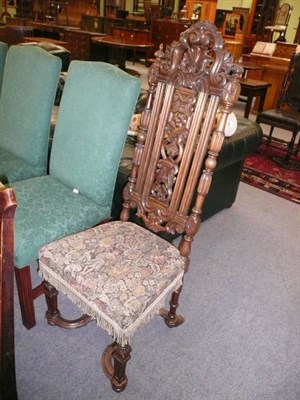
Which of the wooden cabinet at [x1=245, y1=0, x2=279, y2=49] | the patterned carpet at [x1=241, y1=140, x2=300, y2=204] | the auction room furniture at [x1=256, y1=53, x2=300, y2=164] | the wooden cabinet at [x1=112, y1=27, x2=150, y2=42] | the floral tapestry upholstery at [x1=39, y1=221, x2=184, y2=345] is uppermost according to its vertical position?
the wooden cabinet at [x1=245, y1=0, x2=279, y2=49]

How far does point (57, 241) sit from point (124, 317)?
427 millimetres

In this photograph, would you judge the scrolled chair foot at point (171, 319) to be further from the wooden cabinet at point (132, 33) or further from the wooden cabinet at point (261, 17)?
the wooden cabinet at point (261, 17)

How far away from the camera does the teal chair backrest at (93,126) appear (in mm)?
1345

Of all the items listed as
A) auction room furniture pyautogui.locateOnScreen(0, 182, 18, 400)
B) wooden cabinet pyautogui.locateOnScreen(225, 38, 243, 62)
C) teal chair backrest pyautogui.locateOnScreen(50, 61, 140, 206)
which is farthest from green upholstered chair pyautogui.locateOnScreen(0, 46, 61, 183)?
wooden cabinet pyautogui.locateOnScreen(225, 38, 243, 62)

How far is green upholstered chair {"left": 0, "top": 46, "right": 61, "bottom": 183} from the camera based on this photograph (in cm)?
166

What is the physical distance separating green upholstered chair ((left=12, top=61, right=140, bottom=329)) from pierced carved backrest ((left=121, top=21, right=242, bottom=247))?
105mm

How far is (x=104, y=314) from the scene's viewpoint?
1.08 m

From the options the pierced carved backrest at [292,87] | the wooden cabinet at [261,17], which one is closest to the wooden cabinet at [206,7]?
the wooden cabinet at [261,17]

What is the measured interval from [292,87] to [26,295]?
144 inches

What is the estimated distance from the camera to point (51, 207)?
1.44 m

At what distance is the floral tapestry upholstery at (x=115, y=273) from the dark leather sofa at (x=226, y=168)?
0.56 m

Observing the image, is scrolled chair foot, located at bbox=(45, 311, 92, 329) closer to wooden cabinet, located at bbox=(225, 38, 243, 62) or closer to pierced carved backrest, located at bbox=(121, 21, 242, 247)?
pierced carved backrest, located at bbox=(121, 21, 242, 247)

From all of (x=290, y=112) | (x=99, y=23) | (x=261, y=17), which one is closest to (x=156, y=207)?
(x=290, y=112)

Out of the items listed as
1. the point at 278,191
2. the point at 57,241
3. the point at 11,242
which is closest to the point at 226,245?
the point at 278,191
